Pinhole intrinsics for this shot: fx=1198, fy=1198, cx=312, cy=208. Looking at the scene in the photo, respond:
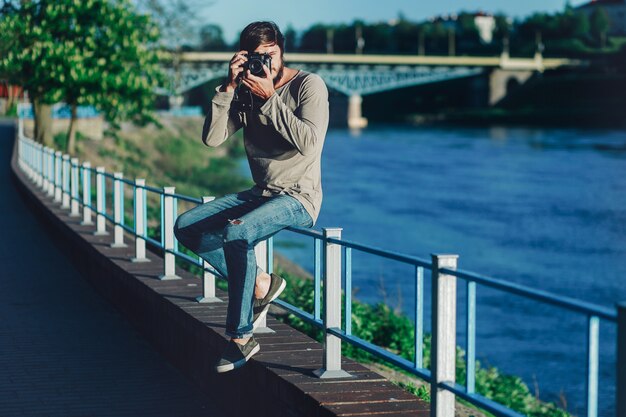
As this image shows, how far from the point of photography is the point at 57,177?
51.4 feet

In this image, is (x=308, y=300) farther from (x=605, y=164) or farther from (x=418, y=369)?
(x=605, y=164)

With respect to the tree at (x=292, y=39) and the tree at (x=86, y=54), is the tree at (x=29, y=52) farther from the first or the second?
the tree at (x=292, y=39)

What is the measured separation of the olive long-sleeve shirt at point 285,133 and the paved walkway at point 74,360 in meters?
1.25

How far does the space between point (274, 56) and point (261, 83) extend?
0.22 metres

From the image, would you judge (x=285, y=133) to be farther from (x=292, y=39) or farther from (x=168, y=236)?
(x=292, y=39)

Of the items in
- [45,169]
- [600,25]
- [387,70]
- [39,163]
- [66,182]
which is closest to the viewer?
[66,182]

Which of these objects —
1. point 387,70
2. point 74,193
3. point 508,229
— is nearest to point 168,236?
point 74,193

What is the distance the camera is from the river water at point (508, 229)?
56.5 ft

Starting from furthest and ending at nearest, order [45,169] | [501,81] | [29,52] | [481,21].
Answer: [481,21]
[501,81]
[29,52]
[45,169]

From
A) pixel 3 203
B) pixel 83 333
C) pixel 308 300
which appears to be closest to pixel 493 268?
pixel 3 203

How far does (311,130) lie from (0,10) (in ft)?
62.7

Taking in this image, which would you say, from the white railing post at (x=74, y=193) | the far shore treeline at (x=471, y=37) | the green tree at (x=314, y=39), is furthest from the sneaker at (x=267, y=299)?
the green tree at (x=314, y=39)

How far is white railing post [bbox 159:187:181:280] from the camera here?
25.6ft

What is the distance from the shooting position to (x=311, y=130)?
16.0ft
